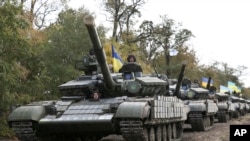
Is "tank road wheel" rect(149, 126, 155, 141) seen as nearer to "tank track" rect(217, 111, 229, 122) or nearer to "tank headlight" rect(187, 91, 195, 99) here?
"tank headlight" rect(187, 91, 195, 99)

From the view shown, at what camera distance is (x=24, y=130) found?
36.4 feet

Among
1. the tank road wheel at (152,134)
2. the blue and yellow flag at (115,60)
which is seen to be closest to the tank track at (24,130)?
the tank road wheel at (152,134)

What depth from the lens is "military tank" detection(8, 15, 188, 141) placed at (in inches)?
411

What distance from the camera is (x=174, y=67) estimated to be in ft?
147

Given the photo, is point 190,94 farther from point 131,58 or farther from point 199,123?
point 131,58

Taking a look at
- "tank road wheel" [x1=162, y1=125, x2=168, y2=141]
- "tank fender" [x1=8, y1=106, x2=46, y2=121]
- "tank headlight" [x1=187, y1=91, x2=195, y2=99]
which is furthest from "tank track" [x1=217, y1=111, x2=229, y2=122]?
"tank fender" [x1=8, y1=106, x2=46, y2=121]

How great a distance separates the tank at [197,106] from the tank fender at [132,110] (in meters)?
7.80

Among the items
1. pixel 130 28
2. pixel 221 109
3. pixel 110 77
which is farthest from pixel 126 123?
pixel 130 28

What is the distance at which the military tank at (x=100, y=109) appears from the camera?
411 inches

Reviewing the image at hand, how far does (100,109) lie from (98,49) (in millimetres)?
1471

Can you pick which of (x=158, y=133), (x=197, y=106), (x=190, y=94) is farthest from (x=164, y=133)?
(x=190, y=94)

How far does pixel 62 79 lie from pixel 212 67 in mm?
43034

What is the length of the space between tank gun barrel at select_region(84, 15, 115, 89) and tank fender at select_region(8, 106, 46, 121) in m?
1.78

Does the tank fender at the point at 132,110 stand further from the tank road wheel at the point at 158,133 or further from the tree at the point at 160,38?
the tree at the point at 160,38
